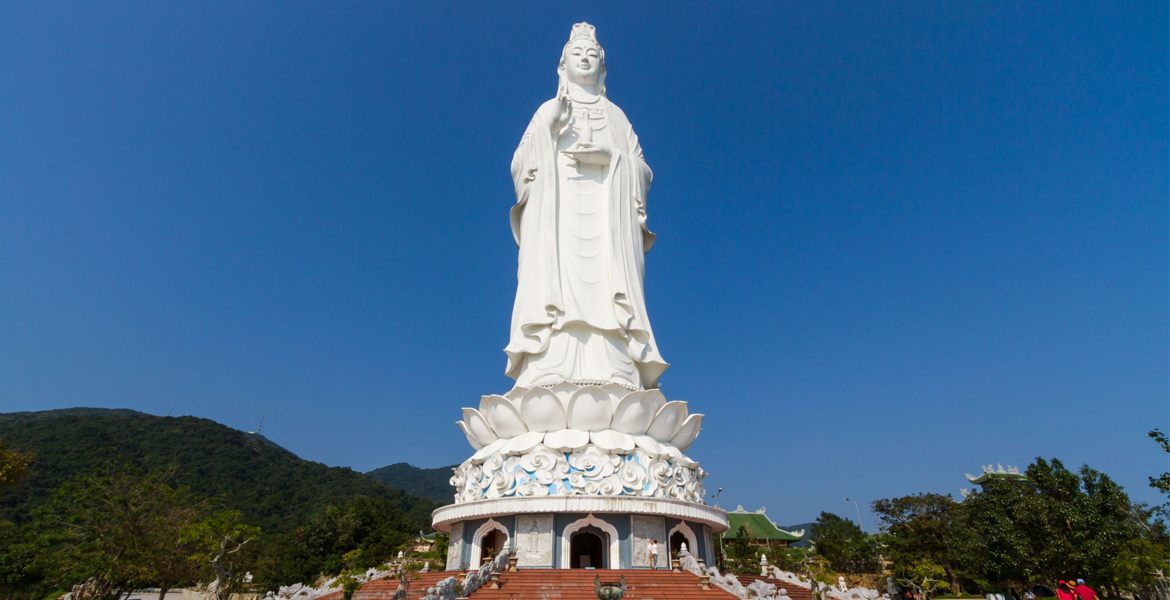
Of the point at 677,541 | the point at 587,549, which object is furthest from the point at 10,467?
the point at 677,541

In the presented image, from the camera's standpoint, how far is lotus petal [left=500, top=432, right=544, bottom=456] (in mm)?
11916

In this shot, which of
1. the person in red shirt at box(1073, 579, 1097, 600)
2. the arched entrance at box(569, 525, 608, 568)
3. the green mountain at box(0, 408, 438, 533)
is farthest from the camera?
the green mountain at box(0, 408, 438, 533)

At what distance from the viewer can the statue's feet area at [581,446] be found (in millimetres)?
11602

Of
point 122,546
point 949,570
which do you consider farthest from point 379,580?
point 949,570

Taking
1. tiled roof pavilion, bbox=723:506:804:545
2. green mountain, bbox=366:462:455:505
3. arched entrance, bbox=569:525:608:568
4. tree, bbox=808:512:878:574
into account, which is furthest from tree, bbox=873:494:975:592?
green mountain, bbox=366:462:455:505

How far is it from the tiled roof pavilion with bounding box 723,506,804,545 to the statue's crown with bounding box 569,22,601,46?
2227 cm

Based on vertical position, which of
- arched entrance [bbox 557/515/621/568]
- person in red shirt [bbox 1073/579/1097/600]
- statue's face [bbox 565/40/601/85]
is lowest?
person in red shirt [bbox 1073/579/1097/600]

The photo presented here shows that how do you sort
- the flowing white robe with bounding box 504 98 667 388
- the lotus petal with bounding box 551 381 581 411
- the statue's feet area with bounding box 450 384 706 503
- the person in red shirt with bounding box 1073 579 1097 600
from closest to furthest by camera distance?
the person in red shirt with bounding box 1073 579 1097 600
the statue's feet area with bounding box 450 384 706 503
the lotus petal with bounding box 551 381 581 411
the flowing white robe with bounding box 504 98 667 388

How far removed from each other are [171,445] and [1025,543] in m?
44.9

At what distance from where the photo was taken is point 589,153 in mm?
15500

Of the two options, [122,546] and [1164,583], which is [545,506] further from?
[1164,583]

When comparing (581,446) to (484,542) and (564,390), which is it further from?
(484,542)

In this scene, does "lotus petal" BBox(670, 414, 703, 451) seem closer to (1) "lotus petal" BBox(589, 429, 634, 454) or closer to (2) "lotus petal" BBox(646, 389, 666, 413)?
(2) "lotus petal" BBox(646, 389, 666, 413)

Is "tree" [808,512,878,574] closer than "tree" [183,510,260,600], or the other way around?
"tree" [183,510,260,600]
